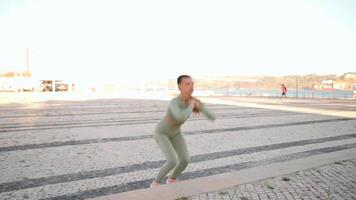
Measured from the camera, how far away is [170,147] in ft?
13.0

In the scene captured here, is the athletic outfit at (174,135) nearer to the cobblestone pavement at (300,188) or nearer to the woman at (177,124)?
the woman at (177,124)

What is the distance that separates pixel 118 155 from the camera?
6148 millimetres

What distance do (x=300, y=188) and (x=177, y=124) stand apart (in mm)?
1751

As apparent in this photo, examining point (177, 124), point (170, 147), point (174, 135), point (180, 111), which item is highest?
point (180, 111)

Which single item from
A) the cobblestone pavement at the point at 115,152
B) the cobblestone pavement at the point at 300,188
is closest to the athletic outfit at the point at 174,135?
the cobblestone pavement at the point at 300,188

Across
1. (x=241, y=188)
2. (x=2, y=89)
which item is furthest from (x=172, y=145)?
(x=2, y=89)

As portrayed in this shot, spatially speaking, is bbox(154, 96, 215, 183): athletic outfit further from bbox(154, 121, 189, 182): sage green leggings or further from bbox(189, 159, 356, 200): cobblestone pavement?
bbox(189, 159, 356, 200): cobblestone pavement

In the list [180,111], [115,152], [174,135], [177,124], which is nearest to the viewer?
[180,111]

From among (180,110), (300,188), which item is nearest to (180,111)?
(180,110)

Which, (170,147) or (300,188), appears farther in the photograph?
Answer: (300,188)

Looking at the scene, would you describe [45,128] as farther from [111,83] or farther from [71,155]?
[111,83]

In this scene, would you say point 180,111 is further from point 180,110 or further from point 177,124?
point 177,124

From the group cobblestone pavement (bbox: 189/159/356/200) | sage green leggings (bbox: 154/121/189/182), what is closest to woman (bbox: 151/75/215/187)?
sage green leggings (bbox: 154/121/189/182)

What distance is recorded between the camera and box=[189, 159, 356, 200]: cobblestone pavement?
12.4ft
